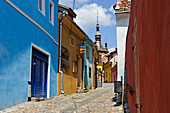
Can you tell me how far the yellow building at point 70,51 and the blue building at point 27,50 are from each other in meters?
1.67

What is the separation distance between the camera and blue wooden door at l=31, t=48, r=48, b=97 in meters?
10.4

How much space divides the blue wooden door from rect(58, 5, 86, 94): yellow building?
7.33ft

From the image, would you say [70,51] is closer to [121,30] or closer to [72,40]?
[72,40]

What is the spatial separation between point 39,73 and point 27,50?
2219 millimetres

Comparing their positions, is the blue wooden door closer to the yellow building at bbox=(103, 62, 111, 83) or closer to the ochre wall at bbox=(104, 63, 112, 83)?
the ochre wall at bbox=(104, 63, 112, 83)

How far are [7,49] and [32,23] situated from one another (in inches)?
107

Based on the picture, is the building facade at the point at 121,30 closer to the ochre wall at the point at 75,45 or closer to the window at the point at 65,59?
the ochre wall at the point at 75,45

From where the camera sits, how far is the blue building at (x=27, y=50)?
7.47 m

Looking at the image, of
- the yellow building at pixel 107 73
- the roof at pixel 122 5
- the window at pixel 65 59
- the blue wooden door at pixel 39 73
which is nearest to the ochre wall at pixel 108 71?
the yellow building at pixel 107 73

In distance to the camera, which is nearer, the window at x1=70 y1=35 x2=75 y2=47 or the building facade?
the building facade

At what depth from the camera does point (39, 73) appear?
11.2m

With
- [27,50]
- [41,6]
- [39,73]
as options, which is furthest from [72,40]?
[27,50]

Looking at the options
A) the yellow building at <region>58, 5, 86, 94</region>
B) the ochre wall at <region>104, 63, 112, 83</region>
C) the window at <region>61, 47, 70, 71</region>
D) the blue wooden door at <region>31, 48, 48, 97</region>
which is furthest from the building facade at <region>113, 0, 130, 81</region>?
the ochre wall at <region>104, 63, 112, 83</region>

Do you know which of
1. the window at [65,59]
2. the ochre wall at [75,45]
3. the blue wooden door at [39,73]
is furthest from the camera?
the ochre wall at [75,45]
